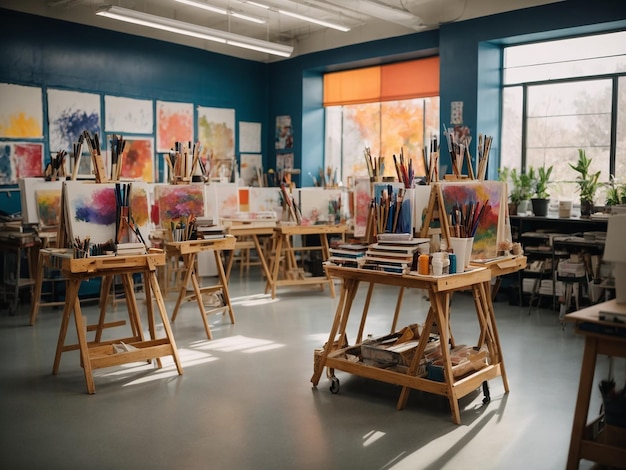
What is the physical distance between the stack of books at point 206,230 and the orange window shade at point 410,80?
186 inches

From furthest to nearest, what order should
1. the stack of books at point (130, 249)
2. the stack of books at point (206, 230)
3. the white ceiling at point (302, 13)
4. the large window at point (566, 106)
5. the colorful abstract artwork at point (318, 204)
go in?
the colorful abstract artwork at point (318, 204) < the white ceiling at point (302, 13) < the large window at point (566, 106) < the stack of books at point (206, 230) < the stack of books at point (130, 249)

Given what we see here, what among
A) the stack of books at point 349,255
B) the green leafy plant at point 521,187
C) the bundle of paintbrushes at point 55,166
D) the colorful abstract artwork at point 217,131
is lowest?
the stack of books at point 349,255

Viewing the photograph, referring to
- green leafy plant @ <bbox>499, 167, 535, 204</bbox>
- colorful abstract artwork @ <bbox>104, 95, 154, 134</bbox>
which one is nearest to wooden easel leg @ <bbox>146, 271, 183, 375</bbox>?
green leafy plant @ <bbox>499, 167, 535, 204</bbox>

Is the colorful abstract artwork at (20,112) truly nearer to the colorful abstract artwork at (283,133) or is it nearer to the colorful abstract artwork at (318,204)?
the colorful abstract artwork at (318,204)

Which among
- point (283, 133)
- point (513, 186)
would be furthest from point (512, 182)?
point (283, 133)

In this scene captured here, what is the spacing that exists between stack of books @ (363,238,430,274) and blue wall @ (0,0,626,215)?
4663 millimetres

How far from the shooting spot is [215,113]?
36.5ft

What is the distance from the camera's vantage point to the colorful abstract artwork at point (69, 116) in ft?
29.3

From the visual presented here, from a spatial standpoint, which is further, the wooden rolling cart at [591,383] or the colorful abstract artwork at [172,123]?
the colorful abstract artwork at [172,123]

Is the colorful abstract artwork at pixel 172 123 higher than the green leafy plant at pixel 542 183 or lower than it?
higher

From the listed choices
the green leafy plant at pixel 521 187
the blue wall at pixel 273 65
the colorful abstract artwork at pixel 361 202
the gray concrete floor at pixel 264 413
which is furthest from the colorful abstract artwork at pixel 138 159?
the green leafy plant at pixel 521 187

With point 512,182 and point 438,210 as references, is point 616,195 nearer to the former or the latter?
point 512,182

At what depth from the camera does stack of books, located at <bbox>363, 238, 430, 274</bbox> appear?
14.3ft

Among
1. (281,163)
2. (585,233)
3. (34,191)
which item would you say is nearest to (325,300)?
(585,233)
